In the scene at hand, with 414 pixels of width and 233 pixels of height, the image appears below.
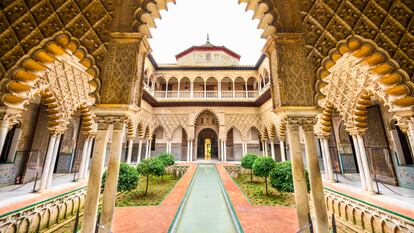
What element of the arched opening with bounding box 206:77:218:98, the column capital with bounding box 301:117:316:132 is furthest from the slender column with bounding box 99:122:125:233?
the arched opening with bounding box 206:77:218:98

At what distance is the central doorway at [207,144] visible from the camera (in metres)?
18.1

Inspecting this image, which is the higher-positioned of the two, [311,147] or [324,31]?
[324,31]

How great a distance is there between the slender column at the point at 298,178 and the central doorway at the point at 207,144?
51.0 feet

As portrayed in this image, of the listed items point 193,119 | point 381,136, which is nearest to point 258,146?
point 193,119

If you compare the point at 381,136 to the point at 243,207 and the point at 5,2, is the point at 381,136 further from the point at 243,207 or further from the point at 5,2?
the point at 5,2

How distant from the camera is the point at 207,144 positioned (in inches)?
719

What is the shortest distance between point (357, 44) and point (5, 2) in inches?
216

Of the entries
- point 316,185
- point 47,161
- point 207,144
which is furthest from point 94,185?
point 207,144

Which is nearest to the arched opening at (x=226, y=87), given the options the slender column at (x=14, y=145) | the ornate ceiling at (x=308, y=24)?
the ornate ceiling at (x=308, y=24)

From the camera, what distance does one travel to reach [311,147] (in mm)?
2709

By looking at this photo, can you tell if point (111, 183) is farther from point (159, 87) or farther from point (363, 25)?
point (159, 87)

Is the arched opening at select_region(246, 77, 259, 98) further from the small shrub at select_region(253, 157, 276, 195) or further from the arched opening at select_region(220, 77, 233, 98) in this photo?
the small shrub at select_region(253, 157, 276, 195)

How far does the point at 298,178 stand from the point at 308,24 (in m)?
2.68

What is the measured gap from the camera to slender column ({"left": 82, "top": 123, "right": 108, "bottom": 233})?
248 centimetres
